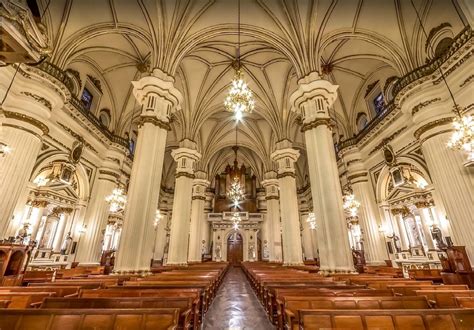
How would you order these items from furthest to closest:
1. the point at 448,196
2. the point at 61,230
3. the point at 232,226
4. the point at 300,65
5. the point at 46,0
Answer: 1. the point at 232,226
2. the point at 61,230
3. the point at 300,65
4. the point at 46,0
5. the point at 448,196

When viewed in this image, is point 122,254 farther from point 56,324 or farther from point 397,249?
point 397,249

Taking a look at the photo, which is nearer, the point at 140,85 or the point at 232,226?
the point at 140,85

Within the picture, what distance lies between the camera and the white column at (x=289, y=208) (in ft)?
39.2

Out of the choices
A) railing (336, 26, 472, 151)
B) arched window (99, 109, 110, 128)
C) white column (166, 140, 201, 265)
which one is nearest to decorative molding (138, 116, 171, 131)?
white column (166, 140, 201, 265)

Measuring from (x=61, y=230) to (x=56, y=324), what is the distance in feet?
38.3

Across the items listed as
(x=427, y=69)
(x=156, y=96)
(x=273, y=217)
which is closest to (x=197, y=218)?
(x=273, y=217)

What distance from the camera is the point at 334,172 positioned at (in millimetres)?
7672

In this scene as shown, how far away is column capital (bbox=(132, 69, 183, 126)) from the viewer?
782 centimetres

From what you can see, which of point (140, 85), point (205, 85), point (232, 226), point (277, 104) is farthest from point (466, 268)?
point (232, 226)

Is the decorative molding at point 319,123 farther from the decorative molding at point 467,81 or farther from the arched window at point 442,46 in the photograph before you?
the arched window at point 442,46

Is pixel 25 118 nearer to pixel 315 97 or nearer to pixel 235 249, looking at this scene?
pixel 315 97

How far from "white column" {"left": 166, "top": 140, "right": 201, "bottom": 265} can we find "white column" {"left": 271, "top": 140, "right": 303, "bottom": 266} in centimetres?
529

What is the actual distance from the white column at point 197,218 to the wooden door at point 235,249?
287 inches

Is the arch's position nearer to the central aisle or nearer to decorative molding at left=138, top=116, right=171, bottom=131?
decorative molding at left=138, top=116, right=171, bottom=131
